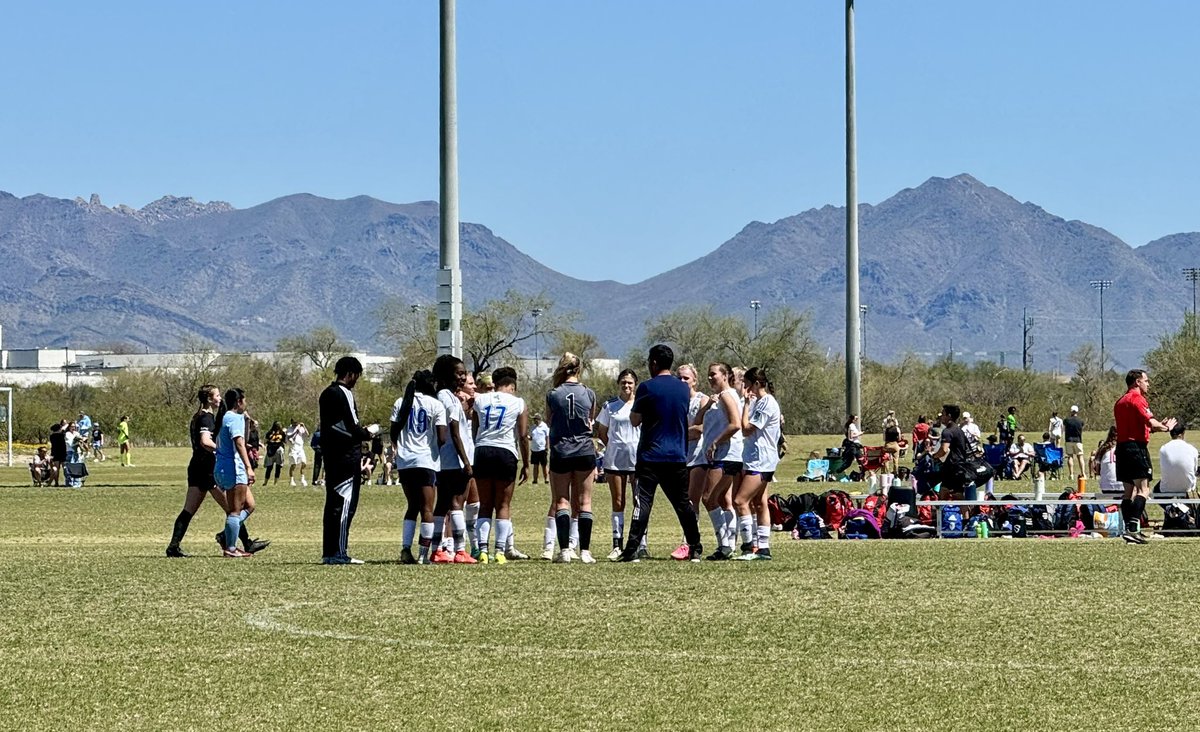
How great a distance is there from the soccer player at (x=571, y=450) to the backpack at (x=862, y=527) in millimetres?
6469

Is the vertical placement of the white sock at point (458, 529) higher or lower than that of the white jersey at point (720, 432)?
lower

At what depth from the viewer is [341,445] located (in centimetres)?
1659

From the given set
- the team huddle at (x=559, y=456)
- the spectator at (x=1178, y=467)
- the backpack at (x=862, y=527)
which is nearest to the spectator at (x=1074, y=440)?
the spectator at (x=1178, y=467)

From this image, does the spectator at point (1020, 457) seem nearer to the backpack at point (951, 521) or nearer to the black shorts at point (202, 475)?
the backpack at point (951, 521)

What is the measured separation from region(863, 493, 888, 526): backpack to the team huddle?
18.3ft

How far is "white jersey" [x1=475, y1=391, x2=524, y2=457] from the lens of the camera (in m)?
16.5

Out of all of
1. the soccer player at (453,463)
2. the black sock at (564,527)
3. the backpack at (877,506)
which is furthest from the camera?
the backpack at (877,506)

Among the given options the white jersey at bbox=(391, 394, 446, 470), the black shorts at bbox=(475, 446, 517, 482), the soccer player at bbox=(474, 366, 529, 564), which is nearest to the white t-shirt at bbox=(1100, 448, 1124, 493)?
the soccer player at bbox=(474, 366, 529, 564)

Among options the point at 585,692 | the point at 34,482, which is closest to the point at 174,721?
the point at 585,692

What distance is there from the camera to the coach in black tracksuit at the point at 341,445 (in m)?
16.5

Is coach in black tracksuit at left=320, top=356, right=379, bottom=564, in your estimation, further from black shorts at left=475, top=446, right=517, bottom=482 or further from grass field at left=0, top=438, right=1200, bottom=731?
black shorts at left=475, top=446, right=517, bottom=482

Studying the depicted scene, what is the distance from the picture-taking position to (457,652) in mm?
10852

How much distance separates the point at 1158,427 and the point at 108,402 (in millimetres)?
102944

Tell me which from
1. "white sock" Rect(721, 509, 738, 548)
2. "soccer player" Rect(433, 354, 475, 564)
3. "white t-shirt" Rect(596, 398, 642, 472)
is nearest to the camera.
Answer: "soccer player" Rect(433, 354, 475, 564)
